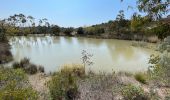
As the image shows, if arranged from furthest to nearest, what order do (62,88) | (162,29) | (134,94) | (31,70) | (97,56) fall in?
(97,56)
(31,70)
(62,88)
(134,94)
(162,29)

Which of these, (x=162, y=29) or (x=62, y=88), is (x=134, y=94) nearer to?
(x=62, y=88)

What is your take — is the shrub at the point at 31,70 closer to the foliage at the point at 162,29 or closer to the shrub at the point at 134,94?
the shrub at the point at 134,94

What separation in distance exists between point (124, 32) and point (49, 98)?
123 ft

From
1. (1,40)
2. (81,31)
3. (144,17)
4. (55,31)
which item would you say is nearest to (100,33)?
(81,31)

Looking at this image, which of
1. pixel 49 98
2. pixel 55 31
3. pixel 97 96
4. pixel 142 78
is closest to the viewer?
pixel 49 98

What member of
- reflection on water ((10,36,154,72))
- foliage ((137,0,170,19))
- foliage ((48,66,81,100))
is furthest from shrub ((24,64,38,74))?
foliage ((137,0,170,19))

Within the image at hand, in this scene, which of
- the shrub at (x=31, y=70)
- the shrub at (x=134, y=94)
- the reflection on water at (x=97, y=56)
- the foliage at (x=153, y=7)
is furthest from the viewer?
the reflection on water at (x=97, y=56)

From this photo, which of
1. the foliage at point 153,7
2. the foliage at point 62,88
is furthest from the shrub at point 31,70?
the foliage at point 153,7

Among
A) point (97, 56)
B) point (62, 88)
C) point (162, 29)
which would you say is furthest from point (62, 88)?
point (97, 56)

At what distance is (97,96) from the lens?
7.48m

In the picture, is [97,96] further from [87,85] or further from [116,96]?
[87,85]

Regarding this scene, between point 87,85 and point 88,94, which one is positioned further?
point 87,85

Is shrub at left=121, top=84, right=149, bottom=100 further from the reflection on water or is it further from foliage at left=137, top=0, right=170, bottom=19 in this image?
the reflection on water

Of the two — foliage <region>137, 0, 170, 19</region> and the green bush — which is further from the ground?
foliage <region>137, 0, 170, 19</region>
